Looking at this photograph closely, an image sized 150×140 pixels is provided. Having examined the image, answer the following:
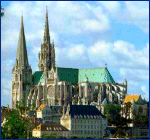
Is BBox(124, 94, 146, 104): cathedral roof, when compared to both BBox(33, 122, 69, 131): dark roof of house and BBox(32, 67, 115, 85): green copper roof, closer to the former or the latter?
BBox(32, 67, 115, 85): green copper roof

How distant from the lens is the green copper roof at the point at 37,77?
125075 millimetres

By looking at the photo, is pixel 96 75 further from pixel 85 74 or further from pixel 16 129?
pixel 16 129

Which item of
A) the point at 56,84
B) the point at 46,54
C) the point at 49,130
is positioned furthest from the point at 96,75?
the point at 49,130

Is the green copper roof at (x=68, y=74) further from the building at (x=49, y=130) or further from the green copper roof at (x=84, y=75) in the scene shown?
the building at (x=49, y=130)

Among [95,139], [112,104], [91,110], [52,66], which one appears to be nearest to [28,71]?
[52,66]

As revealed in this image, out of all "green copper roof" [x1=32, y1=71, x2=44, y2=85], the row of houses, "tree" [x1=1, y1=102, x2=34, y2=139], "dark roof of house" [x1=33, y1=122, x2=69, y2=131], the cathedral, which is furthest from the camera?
"green copper roof" [x1=32, y1=71, x2=44, y2=85]

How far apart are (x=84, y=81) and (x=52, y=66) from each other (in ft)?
34.6

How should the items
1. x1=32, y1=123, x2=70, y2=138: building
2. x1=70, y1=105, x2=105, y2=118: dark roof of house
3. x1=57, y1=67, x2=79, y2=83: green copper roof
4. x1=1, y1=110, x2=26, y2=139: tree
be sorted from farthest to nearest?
x1=57, y1=67, x2=79, y2=83: green copper roof < x1=70, y1=105, x2=105, y2=118: dark roof of house < x1=32, y1=123, x2=70, y2=138: building < x1=1, y1=110, x2=26, y2=139: tree

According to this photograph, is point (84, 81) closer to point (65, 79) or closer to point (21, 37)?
point (65, 79)

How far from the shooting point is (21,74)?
126812 mm

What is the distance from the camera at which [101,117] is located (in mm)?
91062

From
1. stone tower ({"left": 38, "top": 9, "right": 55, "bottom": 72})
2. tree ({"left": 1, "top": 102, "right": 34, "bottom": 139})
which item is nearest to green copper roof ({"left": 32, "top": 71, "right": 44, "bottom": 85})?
stone tower ({"left": 38, "top": 9, "right": 55, "bottom": 72})

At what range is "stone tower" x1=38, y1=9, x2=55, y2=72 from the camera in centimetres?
12975

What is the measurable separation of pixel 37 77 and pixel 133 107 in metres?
26.9
